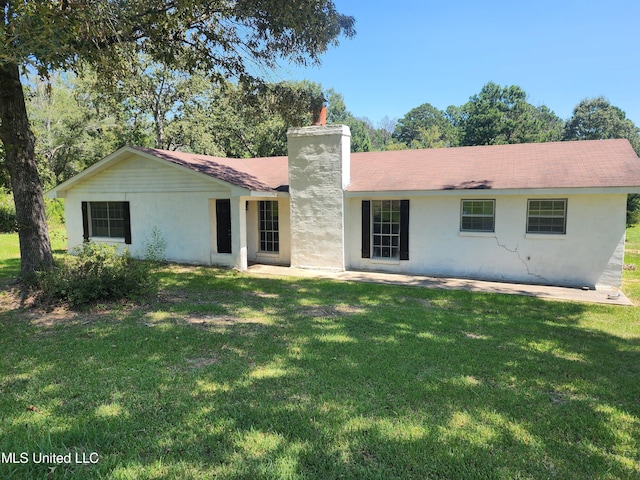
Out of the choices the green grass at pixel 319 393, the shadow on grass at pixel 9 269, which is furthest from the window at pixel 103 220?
the green grass at pixel 319 393

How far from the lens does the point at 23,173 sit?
7.93m

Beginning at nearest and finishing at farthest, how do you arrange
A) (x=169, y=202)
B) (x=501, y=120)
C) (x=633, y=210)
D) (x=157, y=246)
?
1. (x=169, y=202)
2. (x=157, y=246)
3. (x=633, y=210)
4. (x=501, y=120)

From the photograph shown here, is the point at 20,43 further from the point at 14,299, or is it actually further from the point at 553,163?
the point at 553,163

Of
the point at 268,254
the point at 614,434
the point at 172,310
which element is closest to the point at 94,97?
the point at 268,254

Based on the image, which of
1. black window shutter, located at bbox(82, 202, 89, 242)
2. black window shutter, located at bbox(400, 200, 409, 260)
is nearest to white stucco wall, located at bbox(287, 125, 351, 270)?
black window shutter, located at bbox(400, 200, 409, 260)

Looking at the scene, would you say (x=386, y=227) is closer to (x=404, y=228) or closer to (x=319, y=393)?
(x=404, y=228)

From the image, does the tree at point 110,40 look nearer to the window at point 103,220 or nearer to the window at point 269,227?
the window at point 269,227

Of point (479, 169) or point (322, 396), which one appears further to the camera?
point (479, 169)

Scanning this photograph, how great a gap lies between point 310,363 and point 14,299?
6317 millimetres

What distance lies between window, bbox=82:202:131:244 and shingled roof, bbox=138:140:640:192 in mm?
2938

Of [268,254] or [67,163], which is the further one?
[67,163]

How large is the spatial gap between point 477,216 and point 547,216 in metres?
1.67

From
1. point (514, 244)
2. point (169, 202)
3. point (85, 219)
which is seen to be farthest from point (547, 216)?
point (85, 219)

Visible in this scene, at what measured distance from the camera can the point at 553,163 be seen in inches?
442
